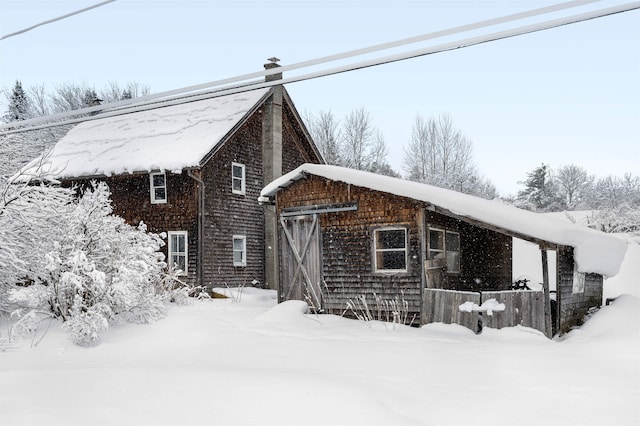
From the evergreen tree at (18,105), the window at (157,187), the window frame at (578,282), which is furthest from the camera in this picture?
the evergreen tree at (18,105)

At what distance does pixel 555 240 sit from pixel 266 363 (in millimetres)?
7138

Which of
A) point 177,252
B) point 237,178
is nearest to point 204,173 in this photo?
point 237,178

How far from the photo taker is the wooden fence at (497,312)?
45.2ft

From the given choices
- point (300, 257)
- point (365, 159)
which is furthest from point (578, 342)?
point (365, 159)

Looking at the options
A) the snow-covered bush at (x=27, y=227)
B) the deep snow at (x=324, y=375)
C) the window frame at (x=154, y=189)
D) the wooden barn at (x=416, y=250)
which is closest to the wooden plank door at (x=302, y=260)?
the wooden barn at (x=416, y=250)

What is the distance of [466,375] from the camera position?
9.60 m

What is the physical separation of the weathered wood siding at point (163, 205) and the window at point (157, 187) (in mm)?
187

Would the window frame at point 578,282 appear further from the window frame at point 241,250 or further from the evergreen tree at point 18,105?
the evergreen tree at point 18,105

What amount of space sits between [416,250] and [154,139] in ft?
46.2

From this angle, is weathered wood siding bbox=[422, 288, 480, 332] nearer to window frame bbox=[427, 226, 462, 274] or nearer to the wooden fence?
the wooden fence

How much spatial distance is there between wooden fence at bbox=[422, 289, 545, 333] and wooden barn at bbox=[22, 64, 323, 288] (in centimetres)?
1066

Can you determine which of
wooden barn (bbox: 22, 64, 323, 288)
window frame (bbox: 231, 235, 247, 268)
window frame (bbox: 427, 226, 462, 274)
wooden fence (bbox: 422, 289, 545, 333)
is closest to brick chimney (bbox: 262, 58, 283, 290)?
wooden barn (bbox: 22, 64, 323, 288)

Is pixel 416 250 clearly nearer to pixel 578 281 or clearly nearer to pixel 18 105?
pixel 578 281

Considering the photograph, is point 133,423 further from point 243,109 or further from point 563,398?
point 243,109
